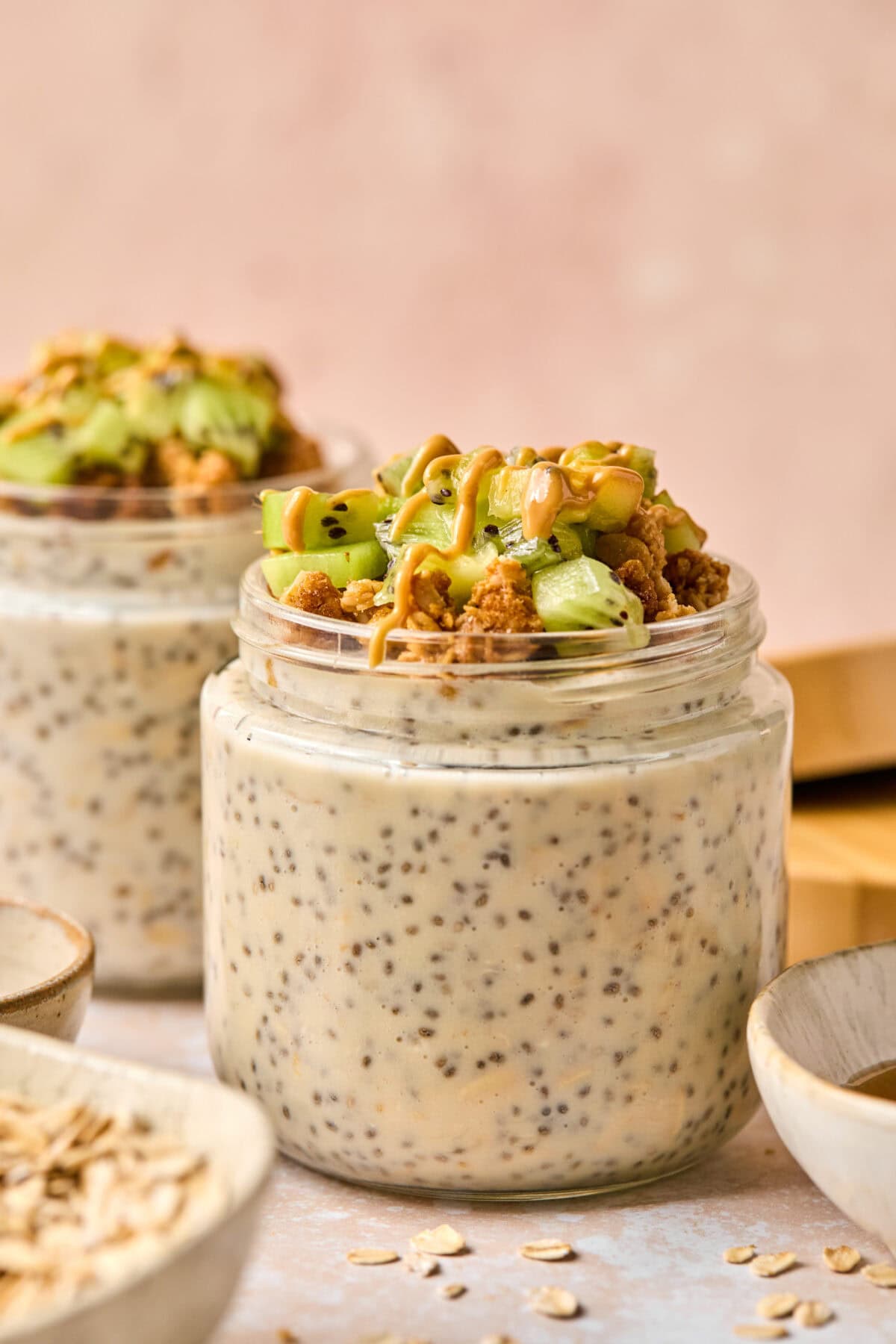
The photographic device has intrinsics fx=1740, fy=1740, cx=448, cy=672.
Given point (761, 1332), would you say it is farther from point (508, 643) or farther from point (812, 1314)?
point (508, 643)

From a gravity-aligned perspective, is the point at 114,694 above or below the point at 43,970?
above

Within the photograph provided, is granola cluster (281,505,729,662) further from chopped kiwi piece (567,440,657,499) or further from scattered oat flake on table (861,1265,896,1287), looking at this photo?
scattered oat flake on table (861,1265,896,1287)

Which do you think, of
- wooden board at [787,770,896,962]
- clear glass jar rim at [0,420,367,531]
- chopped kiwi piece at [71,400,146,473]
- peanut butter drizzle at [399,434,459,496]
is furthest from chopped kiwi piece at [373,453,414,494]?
wooden board at [787,770,896,962]

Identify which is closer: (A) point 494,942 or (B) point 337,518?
(A) point 494,942

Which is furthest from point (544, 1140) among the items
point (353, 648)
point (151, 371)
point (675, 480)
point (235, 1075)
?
point (675, 480)

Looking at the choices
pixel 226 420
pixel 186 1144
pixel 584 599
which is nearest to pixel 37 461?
pixel 226 420

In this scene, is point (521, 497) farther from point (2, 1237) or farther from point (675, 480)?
point (675, 480)
